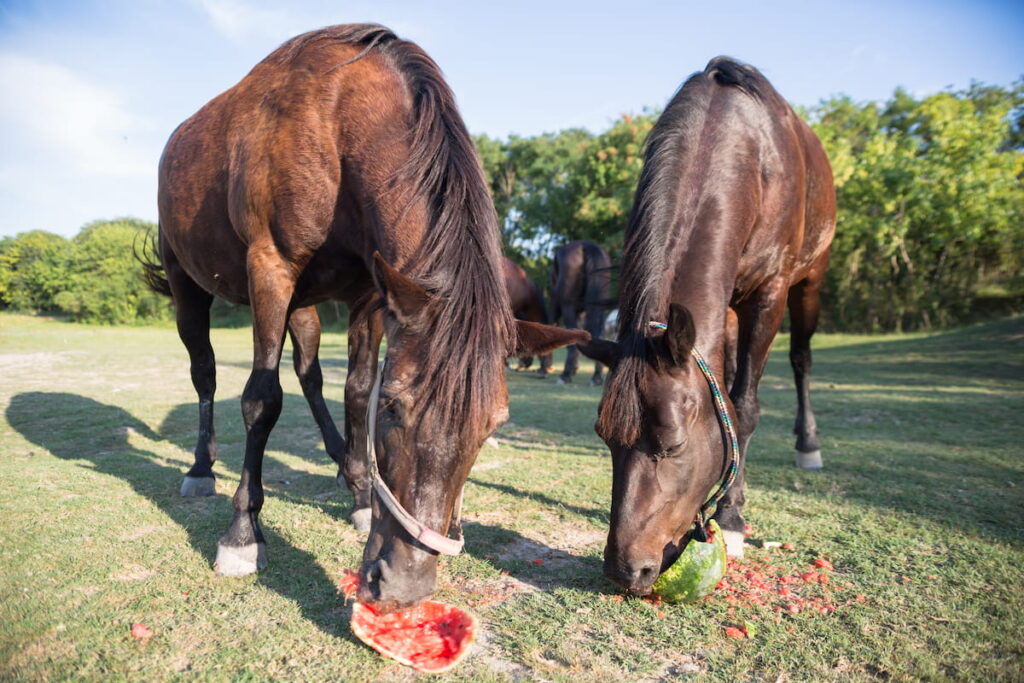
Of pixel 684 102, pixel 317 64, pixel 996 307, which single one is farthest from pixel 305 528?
pixel 996 307

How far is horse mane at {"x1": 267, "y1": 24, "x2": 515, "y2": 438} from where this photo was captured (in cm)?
198

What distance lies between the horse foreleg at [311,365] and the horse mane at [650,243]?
2.32 m

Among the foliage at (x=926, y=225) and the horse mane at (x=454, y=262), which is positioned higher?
the foliage at (x=926, y=225)

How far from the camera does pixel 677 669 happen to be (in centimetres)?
207

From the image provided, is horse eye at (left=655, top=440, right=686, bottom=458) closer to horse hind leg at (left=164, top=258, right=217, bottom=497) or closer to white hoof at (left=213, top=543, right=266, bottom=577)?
white hoof at (left=213, top=543, right=266, bottom=577)

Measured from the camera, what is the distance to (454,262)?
7.27 ft

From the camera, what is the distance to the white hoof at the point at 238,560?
9.00ft

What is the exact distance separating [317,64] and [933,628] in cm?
403

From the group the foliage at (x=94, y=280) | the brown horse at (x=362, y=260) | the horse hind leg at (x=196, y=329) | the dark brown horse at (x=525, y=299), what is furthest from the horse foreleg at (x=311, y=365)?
the foliage at (x=94, y=280)

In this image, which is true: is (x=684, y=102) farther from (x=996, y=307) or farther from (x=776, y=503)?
(x=996, y=307)

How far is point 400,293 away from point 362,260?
120 centimetres

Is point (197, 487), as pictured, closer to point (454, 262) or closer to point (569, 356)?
point (454, 262)

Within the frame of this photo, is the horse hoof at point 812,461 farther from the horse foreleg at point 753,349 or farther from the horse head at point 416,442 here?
the horse head at point 416,442

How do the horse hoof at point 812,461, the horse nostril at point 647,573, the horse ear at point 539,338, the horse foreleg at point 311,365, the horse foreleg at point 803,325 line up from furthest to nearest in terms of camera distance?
the horse foreleg at point 803,325
the horse hoof at point 812,461
the horse foreleg at point 311,365
the horse nostril at point 647,573
the horse ear at point 539,338
